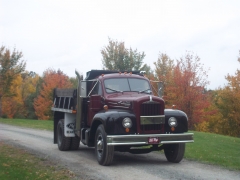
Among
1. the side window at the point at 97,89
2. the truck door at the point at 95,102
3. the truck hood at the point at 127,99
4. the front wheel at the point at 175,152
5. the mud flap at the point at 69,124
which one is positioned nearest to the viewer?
the truck hood at the point at 127,99

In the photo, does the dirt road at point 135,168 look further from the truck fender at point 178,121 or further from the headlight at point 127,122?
the headlight at point 127,122

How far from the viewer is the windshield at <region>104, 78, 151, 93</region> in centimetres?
1143

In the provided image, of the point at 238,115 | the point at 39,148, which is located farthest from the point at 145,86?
the point at 238,115

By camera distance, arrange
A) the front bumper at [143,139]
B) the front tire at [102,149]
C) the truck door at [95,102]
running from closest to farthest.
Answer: the front bumper at [143,139] < the front tire at [102,149] < the truck door at [95,102]

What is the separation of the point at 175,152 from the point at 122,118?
6.79 ft

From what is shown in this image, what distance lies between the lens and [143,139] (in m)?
9.71

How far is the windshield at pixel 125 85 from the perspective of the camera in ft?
37.5

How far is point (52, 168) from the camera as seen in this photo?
973 centimetres

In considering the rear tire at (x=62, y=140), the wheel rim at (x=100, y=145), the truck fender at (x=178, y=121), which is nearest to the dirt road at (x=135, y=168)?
the wheel rim at (x=100, y=145)

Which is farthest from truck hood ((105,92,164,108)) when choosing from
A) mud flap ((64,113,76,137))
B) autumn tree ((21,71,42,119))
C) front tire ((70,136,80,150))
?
autumn tree ((21,71,42,119))

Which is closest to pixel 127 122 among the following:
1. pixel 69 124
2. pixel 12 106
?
pixel 69 124

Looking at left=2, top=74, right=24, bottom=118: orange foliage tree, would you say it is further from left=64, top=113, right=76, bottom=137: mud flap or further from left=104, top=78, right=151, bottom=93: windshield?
left=104, top=78, right=151, bottom=93: windshield

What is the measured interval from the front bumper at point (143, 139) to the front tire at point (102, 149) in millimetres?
392

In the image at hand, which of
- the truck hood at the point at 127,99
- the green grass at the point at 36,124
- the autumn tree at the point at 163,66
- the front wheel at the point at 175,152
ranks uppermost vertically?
the autumn tree at the point at 163,66
